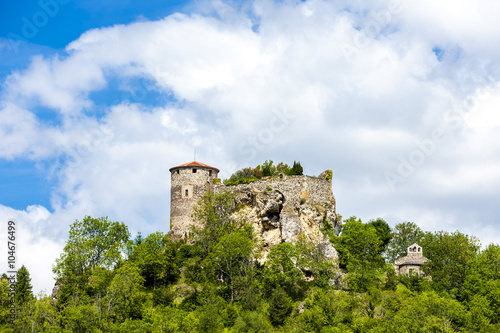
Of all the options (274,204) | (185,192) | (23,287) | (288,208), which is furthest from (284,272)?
(23,287)

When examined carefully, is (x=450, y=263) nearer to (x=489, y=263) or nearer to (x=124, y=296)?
(x=489, y=263)

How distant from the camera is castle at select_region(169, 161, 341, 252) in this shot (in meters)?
79.1

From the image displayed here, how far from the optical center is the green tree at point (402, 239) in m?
100

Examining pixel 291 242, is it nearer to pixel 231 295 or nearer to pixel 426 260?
pixel 231 295

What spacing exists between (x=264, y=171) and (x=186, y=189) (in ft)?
36.9

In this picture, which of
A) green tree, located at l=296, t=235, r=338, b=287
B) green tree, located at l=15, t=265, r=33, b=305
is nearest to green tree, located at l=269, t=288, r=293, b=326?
green tree, located at l=296, t=235, r=338, b=287

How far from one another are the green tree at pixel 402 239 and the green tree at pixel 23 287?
177ft

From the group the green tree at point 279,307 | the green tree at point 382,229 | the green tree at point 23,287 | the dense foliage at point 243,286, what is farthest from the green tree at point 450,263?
the green tree at point 23,287

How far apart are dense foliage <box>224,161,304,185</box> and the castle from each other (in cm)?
258

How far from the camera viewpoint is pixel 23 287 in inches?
3191

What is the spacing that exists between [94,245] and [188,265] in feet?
43.1

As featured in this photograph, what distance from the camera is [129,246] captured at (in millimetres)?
81062

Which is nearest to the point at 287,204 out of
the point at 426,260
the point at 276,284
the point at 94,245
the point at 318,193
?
the point at 318,193

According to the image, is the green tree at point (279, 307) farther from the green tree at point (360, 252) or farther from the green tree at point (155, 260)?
the green tree at point (155, 260)
